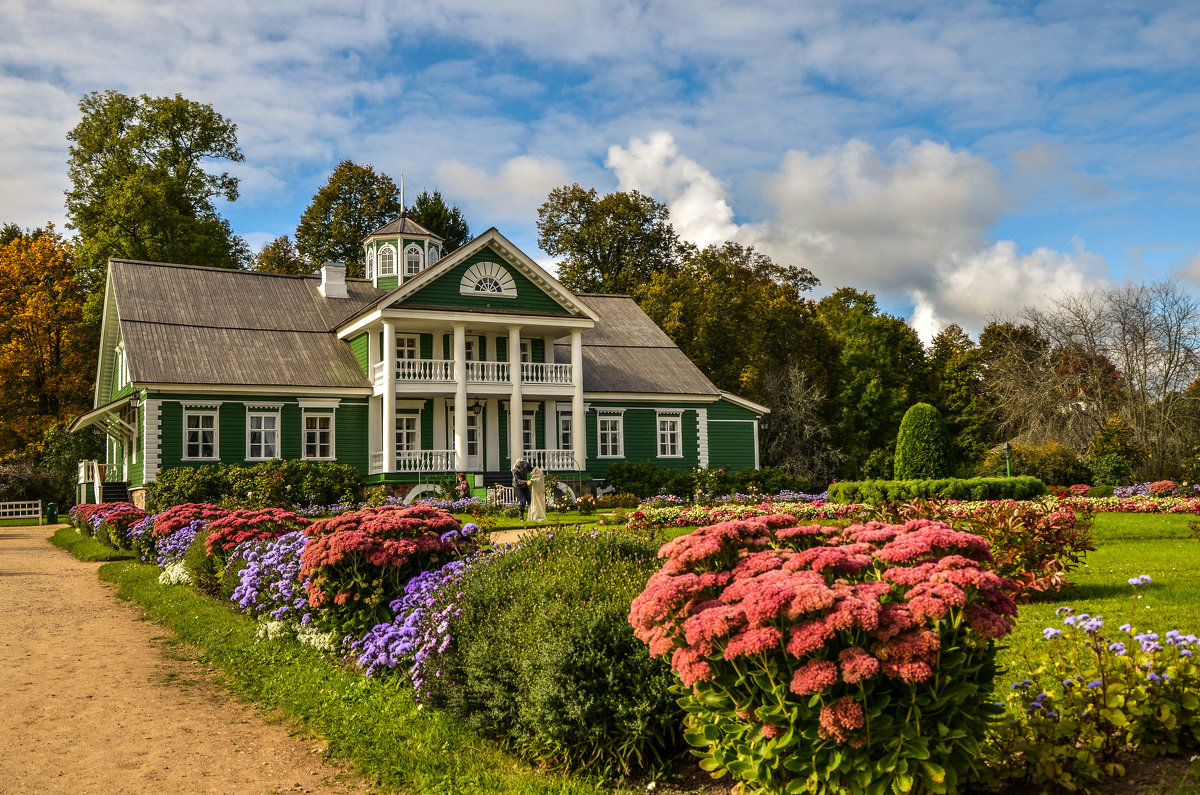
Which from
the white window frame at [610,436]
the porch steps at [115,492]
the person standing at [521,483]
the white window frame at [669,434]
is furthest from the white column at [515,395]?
the porch steps at [115,492]

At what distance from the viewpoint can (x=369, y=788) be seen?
5.81 meters

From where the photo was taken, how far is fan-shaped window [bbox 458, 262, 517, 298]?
29.6 m

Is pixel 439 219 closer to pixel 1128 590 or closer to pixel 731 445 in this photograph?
pixel 731 445

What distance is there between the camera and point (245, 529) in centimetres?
1316

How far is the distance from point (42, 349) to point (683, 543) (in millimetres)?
42364

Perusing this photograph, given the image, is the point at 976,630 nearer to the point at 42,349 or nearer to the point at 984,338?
the point at 42,349

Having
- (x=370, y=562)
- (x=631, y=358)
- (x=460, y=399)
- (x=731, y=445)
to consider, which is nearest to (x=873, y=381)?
(x=731, y=445)

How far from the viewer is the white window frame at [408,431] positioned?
29.8 m

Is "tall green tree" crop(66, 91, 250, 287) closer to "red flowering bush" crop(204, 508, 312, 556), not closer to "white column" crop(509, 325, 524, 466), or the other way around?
"white column" crop(509, 325, 524, 466)

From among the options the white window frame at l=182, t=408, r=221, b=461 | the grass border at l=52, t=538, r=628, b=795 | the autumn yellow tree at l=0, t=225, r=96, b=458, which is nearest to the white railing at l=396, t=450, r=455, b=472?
the white window frame at l=182, t=408, r=221, b=461

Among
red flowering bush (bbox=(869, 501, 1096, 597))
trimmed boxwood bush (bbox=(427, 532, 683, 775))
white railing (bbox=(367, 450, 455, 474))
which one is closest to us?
trimmed boxwood bush (bbox=(427, 532, 683, 775))

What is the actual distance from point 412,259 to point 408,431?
25.3 ft

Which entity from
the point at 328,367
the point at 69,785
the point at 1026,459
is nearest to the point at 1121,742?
the point at 69,785

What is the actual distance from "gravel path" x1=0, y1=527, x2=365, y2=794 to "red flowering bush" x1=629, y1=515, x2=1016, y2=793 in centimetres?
263
